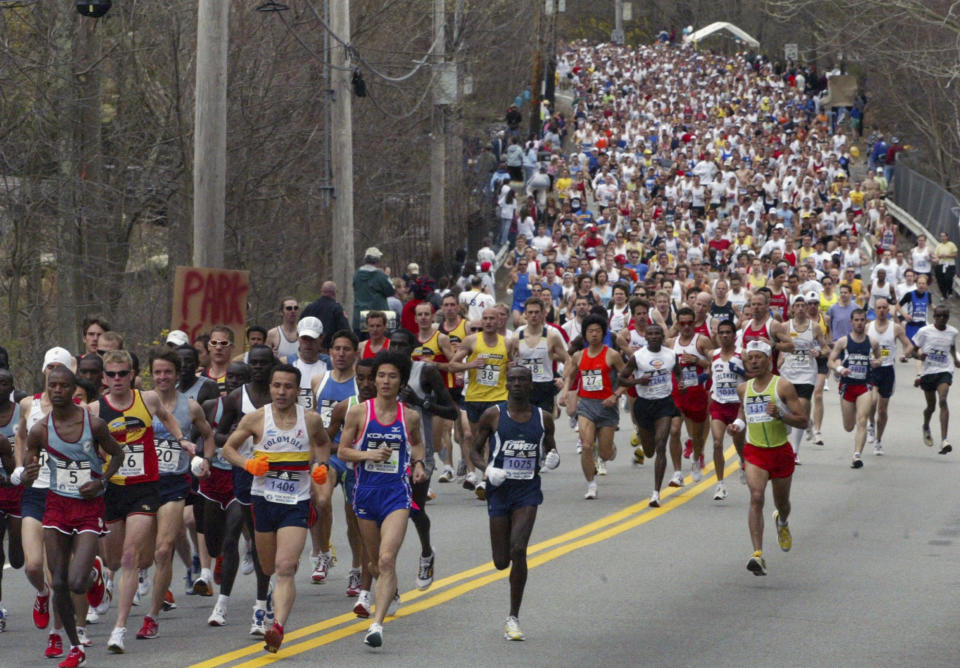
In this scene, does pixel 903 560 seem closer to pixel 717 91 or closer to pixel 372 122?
pixel 372 122

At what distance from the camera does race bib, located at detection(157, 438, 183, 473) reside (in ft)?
35.4

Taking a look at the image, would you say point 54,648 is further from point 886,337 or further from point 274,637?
point 886,337

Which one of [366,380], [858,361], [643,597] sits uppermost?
[366,380]

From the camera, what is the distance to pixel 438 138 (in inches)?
1273

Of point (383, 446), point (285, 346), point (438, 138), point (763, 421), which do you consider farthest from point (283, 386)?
point (438, 138)

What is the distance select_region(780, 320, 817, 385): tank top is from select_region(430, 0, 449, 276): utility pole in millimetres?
12234

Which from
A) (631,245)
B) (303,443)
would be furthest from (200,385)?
(631,245)

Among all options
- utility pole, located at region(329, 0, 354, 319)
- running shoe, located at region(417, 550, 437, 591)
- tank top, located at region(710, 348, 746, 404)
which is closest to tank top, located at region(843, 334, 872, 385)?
tank top, located at region(710, 348, 746, 404)

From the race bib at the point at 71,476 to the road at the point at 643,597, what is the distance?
0.98 metres

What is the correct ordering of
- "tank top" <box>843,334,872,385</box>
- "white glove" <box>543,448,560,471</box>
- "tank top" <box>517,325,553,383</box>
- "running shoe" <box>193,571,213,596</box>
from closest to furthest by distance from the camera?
"white glove" <box>543,448,560,471</box> < "running shoe" <box>193,571,213,596</box> < "tank top" <box>517,325,553,383</box> < "tank top" <box>843,334,872,385</box>

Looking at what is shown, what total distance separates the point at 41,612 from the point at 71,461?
1.41 meters

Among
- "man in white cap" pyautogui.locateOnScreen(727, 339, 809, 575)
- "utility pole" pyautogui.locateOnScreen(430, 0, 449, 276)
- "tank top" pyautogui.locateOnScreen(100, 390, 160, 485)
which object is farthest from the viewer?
"utility pole" pyautogui.locateOnScreen(430, 0, 449, 276)

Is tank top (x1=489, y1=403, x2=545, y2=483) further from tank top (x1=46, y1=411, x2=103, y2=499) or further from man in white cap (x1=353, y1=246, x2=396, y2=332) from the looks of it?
man in white cap (x1=353, y1=246, x2=396, y2=332)

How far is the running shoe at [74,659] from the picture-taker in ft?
30.7
